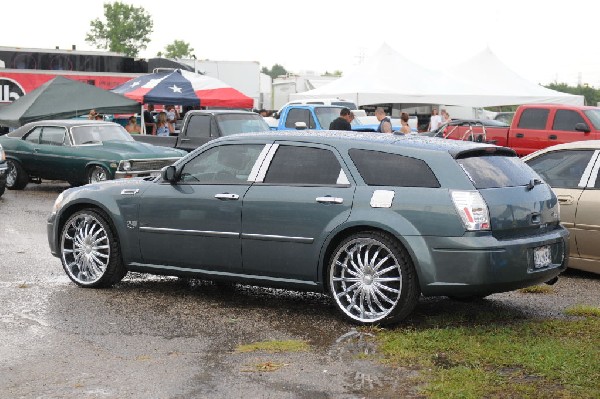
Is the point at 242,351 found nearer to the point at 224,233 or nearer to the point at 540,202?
the point at 224,233

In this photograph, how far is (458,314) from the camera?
7840 millimetres

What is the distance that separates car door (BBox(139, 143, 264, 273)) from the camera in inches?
315

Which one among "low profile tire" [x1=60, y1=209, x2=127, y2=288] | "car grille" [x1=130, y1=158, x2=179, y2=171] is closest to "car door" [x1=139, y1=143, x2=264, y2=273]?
"low profile tire" [x1=60, y1=209, x2=127, y2=288]

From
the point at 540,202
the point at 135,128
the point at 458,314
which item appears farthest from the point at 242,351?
the point at 135,128

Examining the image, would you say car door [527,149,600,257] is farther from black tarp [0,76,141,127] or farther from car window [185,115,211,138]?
black tarp [0,76,141,127]

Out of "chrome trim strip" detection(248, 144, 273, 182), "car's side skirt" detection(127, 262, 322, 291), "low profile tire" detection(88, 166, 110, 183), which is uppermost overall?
"chrome trim strip" detection(248, 144, 273, 182)

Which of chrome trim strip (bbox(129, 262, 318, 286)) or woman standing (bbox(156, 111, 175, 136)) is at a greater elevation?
woman standing (bbox(156, 111, 175, 136))

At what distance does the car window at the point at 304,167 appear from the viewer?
7.70 metres

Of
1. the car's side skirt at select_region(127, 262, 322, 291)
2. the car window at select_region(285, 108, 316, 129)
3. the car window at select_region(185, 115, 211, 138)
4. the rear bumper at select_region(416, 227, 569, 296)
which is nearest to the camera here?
the rear bumper at select_region(416, 227, 569, 296)

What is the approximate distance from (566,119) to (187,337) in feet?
53.4

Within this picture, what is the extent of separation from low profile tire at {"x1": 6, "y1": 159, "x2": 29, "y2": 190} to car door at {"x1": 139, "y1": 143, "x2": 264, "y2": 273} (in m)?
12.3

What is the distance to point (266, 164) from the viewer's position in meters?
8.04

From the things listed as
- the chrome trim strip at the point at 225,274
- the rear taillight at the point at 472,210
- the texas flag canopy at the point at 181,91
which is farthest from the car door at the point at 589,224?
the texas flag canopy at the point at 181,91

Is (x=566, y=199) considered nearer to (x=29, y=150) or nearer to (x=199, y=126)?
(x=199, y=126)
